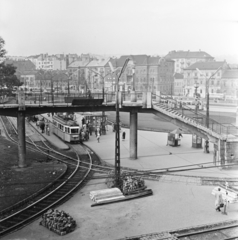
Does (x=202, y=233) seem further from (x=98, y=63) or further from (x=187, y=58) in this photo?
(x=187, y=58)

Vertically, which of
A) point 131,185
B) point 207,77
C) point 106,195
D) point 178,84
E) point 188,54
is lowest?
point 106,195

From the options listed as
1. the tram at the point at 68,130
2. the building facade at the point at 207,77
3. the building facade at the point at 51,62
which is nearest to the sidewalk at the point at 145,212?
the tram at the point at 68,130

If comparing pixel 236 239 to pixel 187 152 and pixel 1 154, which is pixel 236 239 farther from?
pixel 1 154

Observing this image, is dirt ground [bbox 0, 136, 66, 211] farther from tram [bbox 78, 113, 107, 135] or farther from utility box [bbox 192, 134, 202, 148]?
utility box [bbox 192, 134, 202, 148]

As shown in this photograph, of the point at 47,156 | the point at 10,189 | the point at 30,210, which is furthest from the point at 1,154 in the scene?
the point at 30,210

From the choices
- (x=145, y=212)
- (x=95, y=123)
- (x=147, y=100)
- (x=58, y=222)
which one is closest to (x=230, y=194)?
(x=145, y=212)

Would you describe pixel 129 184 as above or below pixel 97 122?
above

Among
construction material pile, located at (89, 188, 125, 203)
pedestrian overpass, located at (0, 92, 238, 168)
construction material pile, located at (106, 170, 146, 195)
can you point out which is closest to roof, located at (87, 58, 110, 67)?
pedestrian overpass, located at (0, 92, 238, 168)
